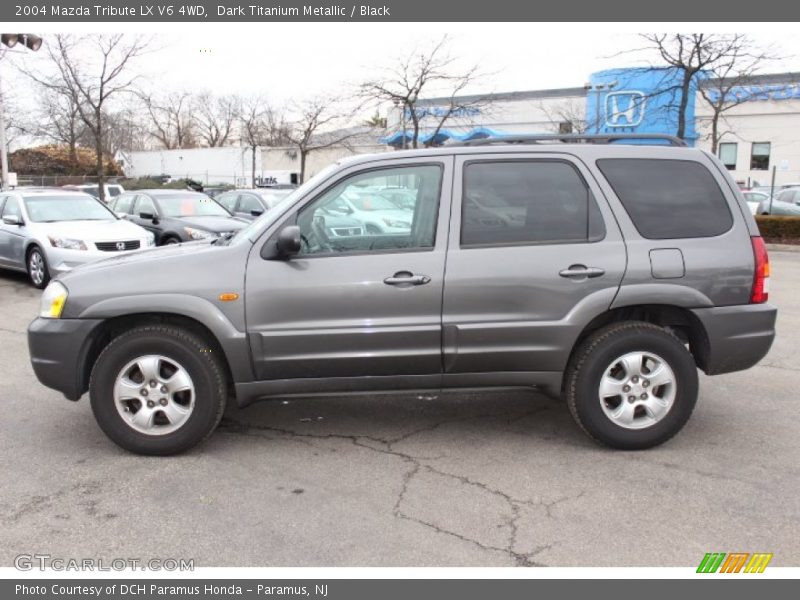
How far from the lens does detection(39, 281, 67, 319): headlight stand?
413 centimetres

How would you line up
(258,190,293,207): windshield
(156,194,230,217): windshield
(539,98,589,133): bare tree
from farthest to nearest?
(539,98,589,133): bare tree
(258,190,293,207): windshield
(156,194,230,217): windshield

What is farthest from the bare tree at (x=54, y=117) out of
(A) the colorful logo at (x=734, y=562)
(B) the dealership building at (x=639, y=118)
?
(A) the colorful logo at (x=734, y=562)

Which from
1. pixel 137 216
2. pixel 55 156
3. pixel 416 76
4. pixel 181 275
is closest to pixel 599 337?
pixel 181 275

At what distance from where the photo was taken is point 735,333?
4.21 metres

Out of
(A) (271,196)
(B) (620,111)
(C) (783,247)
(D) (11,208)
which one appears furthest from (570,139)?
(B) (620,111)

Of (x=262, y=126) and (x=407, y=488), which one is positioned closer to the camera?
(x=407, y=488)

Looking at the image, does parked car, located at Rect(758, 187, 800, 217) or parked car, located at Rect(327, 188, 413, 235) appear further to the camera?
parked car, located at Rect(758, 187, 800, 217)

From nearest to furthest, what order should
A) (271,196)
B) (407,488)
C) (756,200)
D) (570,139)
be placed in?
(407,488), (570,139), (271,196), (756,200)

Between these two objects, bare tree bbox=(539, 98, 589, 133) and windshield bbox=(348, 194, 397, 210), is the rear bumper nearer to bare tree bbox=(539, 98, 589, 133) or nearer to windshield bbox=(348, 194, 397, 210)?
windshield bbox=(348, 194, 397, 210)

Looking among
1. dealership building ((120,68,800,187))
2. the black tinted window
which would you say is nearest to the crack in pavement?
the black tinted window

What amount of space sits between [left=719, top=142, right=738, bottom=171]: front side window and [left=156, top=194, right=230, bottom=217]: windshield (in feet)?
113

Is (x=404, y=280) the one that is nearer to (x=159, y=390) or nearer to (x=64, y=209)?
(x=159, y=390)

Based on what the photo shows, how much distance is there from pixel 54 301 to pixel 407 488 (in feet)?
7.92
